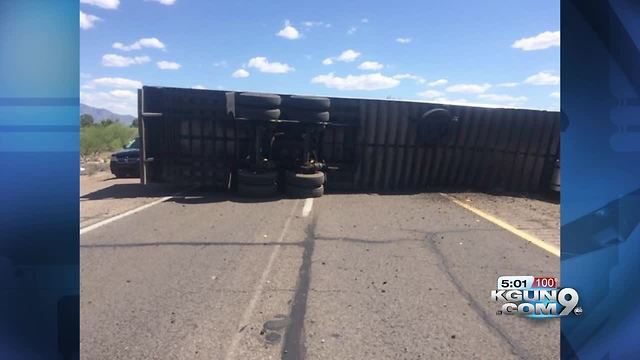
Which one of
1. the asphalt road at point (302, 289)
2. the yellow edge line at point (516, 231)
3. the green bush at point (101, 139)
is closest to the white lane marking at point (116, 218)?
the asphalt road at point (302, 289)

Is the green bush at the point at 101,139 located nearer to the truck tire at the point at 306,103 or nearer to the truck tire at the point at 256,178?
the truck tire at the point at 256,178

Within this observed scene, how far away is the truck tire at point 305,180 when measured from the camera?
1041 centimetres

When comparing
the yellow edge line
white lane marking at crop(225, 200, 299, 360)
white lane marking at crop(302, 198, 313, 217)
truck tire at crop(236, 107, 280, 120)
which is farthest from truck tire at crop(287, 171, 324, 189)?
white lane marking at crop(225, 200, 299, 360)

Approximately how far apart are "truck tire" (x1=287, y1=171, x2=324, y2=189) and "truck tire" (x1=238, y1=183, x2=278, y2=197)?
19.1 inches

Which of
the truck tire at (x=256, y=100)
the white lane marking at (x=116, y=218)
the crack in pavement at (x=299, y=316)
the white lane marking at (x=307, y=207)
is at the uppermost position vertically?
the truck tire at (x=256, y=100)

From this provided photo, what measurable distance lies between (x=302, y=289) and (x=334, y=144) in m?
7.38

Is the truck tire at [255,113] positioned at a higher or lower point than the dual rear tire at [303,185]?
higher

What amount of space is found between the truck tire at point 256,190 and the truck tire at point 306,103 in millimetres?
2004

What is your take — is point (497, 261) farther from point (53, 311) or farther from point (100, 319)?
point (53, 311)

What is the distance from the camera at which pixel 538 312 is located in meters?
2.39

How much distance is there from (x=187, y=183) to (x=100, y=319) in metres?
7.36

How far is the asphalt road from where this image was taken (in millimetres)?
3242

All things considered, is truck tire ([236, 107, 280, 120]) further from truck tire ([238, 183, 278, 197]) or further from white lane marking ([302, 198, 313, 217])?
white lane marking ([302, 198, 313, 217])

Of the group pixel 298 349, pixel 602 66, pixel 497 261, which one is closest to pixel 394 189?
pixel 497 261
